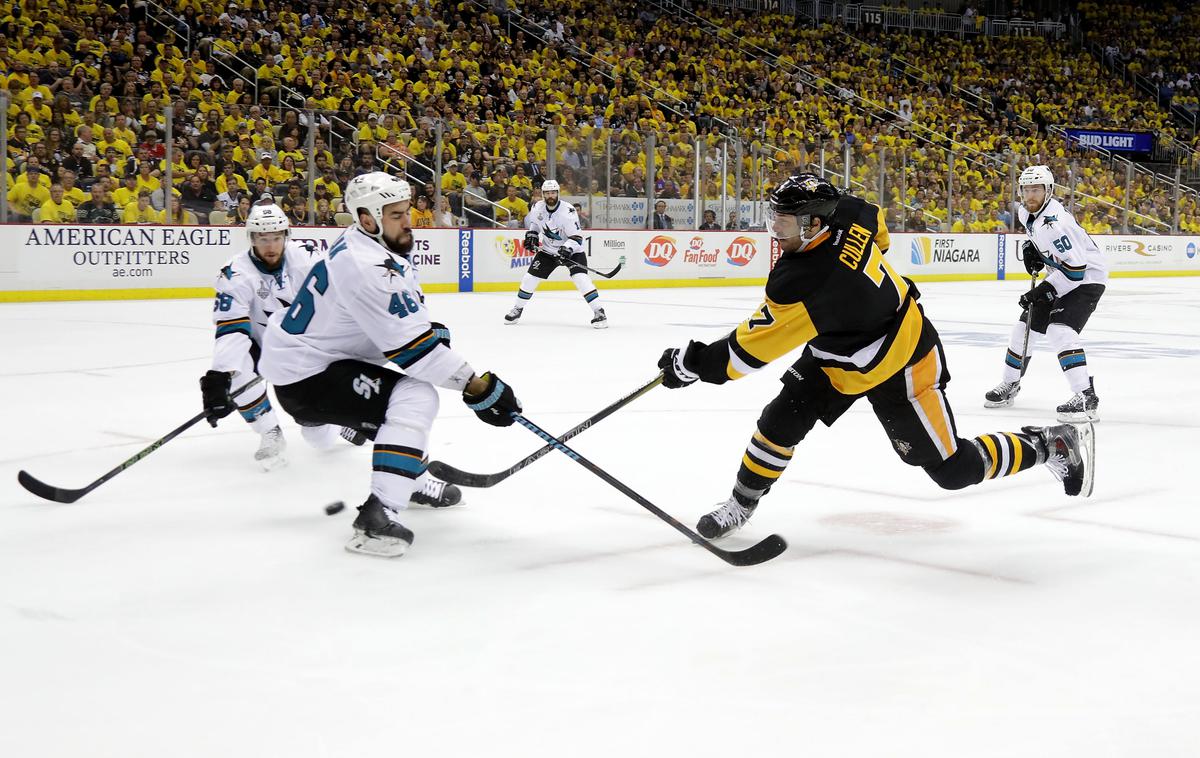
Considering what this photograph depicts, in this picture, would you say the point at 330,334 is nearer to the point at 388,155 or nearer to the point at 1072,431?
the point at 1072,431

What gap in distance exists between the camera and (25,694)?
8.14ft

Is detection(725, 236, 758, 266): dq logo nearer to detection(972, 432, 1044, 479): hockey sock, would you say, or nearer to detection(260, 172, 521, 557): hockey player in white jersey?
detection(972, 432, 1044, 479): hockey sock

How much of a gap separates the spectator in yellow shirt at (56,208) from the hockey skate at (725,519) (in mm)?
10274

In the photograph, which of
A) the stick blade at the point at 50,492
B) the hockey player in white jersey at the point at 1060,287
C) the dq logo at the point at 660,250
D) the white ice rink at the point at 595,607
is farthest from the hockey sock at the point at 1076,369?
the dq logo at the point at 660,250

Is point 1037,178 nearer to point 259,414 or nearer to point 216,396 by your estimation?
point 259,414

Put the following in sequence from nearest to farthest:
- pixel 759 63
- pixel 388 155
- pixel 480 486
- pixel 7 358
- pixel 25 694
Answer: pixel 25 694 < pixel 480 486 < pixel 7 358 < pixel 388 155 < pixel 759 63

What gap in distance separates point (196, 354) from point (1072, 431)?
6.27m

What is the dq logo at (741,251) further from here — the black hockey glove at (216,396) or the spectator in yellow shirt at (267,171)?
the black hockey glove at (216,396)

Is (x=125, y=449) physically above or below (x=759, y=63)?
below

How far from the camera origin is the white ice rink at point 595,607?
2348 millimetres

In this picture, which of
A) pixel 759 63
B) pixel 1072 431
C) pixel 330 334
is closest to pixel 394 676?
pixel 330 334

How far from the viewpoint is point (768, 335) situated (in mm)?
3559

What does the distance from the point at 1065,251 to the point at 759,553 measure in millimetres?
3684

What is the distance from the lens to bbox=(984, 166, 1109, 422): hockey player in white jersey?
638cm
